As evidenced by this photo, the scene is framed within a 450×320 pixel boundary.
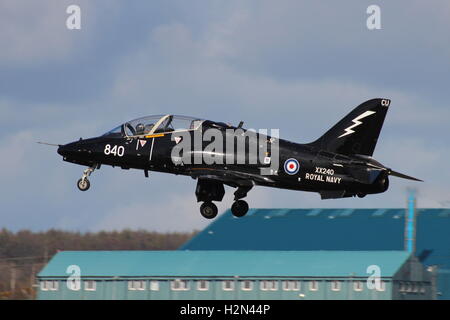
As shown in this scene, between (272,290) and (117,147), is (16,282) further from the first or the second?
(117,147)

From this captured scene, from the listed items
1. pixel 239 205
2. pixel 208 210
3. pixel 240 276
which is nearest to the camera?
pixel 208 210

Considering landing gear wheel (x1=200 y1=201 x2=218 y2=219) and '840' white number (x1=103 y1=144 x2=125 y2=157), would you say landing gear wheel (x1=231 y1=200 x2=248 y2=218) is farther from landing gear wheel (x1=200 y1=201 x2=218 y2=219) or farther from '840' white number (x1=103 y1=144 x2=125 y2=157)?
'840' white number (x1=103 y1=144 x2=125 y2=157)

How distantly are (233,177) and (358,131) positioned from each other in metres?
5.19

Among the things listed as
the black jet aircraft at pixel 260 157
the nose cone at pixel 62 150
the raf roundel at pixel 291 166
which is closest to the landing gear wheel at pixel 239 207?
the black jet aircraft at pixel 260 157

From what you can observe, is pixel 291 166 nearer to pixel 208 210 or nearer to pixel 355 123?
pixel 355 123

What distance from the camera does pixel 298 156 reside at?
4362 cm

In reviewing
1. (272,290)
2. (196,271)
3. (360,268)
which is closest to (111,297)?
(196,271)

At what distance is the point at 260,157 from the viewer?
43969 mm

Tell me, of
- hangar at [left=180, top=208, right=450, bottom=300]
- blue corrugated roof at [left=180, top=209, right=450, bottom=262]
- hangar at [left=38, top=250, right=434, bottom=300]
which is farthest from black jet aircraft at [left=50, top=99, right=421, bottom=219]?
blue corrugated roof at [left=180, top=209, right=450, bottom=262]

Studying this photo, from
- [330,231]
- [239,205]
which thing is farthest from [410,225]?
[239,205]

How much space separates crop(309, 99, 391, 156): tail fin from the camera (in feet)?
144

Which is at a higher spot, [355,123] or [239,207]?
[355,123]

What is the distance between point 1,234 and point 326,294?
146 feet
